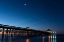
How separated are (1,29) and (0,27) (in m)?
4.70

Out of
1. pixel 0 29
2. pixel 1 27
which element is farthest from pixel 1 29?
pixel 1 27

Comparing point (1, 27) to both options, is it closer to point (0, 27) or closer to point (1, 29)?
point (0, 27)

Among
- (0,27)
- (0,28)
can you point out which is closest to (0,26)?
(0,27)

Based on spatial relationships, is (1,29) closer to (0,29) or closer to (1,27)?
(0,29)

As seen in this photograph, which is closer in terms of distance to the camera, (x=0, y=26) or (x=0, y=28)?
(x=0, y=26)

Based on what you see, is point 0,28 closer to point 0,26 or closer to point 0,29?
point 0,29

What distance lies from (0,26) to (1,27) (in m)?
1.12

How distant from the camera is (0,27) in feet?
181

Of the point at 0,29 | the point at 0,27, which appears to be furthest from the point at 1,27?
the point at 0,29

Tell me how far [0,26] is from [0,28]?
4859mm

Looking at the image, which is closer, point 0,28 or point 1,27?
point 1,27

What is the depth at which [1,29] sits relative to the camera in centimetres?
5959

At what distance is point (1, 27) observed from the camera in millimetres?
55594
